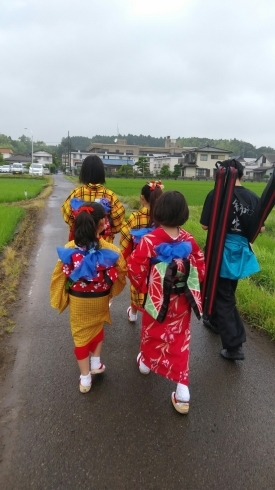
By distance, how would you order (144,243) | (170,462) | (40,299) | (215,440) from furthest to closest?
(40,299), (144,243), (215,440), (170,462)

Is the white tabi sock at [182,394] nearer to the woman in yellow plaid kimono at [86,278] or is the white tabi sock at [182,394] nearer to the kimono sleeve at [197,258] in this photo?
the woman in yellow plaid kimono at [86,278]

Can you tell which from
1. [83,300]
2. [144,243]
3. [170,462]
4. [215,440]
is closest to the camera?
[170,462]

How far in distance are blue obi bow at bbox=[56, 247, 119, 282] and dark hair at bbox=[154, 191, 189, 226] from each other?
493mm

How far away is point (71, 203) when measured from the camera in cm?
331

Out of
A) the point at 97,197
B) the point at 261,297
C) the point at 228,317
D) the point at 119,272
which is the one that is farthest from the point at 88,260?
the point at 261,297

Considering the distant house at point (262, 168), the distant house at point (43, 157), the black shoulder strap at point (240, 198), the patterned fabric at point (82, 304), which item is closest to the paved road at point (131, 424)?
the patterned fabric at point (82, 304)

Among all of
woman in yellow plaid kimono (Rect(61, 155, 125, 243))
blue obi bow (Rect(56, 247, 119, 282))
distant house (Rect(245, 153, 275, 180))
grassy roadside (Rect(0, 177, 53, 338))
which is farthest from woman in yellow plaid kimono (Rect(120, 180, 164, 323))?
distant house (Rect(245, 153, 275, 180))

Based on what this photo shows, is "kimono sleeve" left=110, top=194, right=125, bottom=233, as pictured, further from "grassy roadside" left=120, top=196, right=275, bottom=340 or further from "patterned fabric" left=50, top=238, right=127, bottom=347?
"grassy roadside" left=120, top=196, right=275, bottom=340

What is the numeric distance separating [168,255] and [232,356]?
1.39 meters

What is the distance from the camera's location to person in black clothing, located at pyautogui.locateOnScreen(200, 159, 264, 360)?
2.76 metres

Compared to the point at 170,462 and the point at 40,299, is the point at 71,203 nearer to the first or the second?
the point at 40,299

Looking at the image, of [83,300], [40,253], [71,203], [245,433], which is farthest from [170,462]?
[40,253]

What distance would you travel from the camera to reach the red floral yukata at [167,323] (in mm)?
2230

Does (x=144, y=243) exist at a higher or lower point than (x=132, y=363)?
higher
